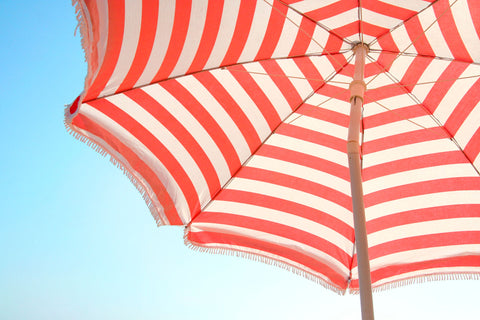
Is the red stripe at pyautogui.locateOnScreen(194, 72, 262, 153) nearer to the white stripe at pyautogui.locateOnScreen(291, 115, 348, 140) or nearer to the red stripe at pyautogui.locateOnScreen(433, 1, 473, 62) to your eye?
the white stripe at pyautogui.locateOnScreen(291, 115, 348, 140)

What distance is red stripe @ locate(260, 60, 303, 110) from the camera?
299 cm

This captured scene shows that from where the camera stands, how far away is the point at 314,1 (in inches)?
108

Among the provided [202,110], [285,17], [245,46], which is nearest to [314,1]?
[285,17]

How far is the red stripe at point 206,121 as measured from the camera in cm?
275

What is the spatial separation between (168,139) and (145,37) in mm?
751

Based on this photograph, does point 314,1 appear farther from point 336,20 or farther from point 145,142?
point 145,142

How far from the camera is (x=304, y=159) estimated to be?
3.18m

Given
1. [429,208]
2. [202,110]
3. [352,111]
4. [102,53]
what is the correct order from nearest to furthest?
[102,53]
[352,111]
[202,110]
[429,208]

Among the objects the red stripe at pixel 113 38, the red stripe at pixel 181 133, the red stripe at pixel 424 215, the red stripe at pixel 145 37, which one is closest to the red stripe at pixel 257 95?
the red stripe at pixel 181 133

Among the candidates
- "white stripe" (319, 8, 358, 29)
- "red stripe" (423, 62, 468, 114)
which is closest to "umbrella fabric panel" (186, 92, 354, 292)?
"white stripe" (319, 8, 358, 29)

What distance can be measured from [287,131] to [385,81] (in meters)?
0.82

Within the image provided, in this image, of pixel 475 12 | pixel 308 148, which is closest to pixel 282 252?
pixel 308 148

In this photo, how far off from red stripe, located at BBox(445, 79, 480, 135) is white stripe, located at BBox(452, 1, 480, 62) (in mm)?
246

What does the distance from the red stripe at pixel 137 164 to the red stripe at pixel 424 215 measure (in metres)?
1.47
